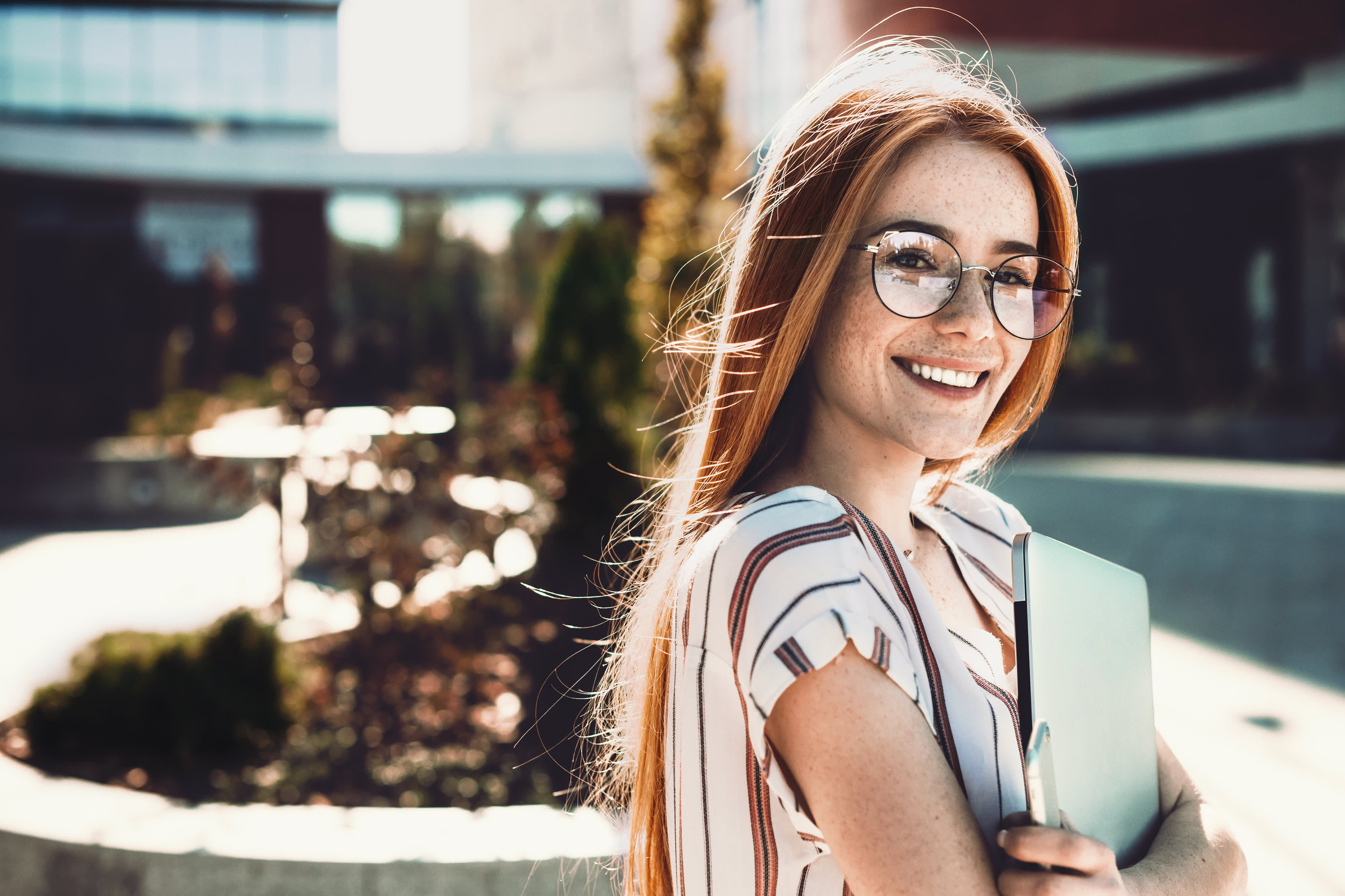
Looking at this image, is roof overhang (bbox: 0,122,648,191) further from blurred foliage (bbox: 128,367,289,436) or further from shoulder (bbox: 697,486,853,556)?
shoulder (bbox: 697,486,853,556)

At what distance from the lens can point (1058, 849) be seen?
937 millimetres

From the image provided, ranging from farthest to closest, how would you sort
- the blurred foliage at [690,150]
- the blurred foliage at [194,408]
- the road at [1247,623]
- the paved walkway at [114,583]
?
the blurred foliage at [194,408], the blurred foliage at [690,150], the paved walkway at [114,583], the road at [1247,623]

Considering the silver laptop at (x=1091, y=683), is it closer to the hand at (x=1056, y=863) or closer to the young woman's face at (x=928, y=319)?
the hand at (x=1056, y=863)

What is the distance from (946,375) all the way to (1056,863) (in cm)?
51

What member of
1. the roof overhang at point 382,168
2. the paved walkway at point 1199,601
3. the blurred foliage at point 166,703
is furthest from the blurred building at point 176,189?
the blurred foliage at point 166,703

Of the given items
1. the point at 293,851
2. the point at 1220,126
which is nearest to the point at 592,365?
the point at 293,851

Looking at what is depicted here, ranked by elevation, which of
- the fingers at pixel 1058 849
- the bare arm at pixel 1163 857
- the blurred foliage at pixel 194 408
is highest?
the fingers at pixel 1058 849

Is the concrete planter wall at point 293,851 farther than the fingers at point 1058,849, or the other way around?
the concrete planter wall at point 293,851

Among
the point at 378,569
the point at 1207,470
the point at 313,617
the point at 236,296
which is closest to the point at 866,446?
the point at 378,569

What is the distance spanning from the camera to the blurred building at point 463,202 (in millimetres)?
16000

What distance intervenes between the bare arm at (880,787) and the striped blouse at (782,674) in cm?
2

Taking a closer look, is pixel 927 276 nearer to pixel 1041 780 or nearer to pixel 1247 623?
pixel 1041 780

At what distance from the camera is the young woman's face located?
117 centimetres

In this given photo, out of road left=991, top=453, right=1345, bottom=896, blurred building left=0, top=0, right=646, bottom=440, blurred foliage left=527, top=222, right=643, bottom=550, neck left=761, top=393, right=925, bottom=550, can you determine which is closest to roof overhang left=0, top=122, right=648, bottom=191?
blurred building left=0, top=0, right=646, bottom=440
